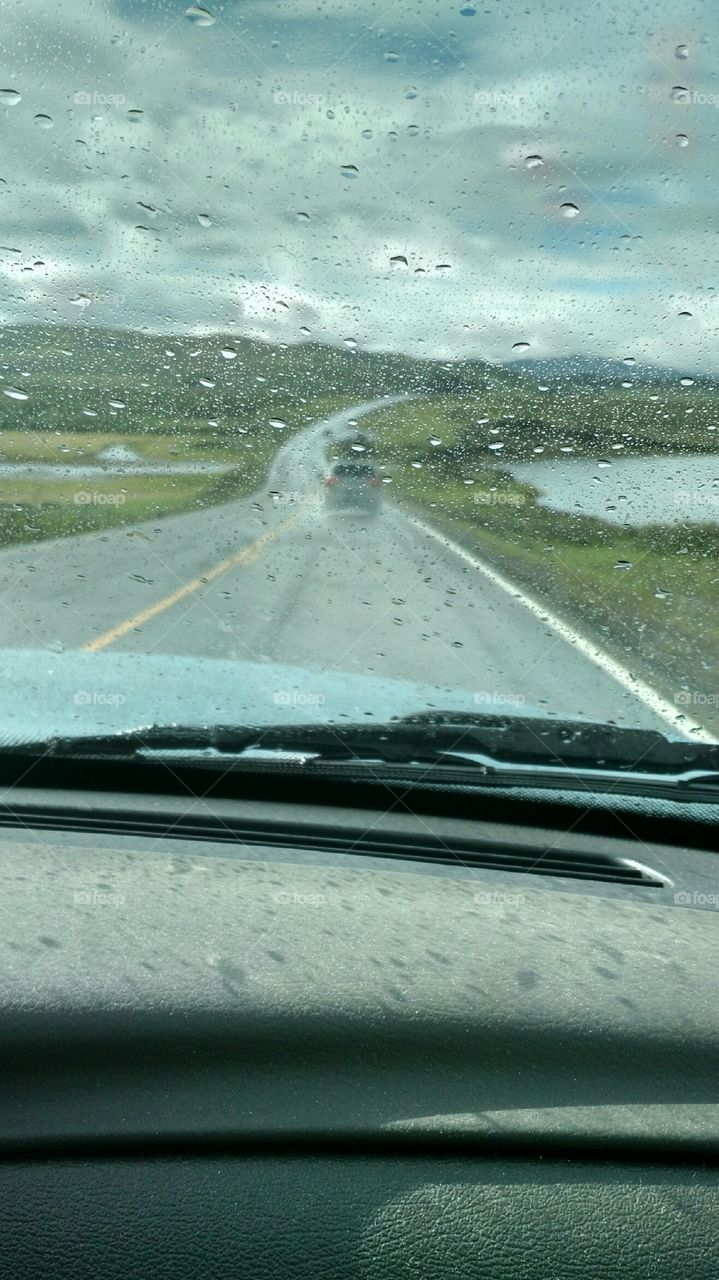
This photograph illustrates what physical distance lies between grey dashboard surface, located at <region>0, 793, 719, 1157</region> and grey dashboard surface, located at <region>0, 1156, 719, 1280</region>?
2.6 inches

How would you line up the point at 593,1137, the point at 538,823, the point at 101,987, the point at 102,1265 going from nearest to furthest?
the point at 102,1265, the point at 593,1137, the point at 101,987, the point at 538,823

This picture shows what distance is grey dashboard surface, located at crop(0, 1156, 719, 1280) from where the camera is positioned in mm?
2088

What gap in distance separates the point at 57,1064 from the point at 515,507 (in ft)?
16.1

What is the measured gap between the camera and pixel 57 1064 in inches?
93.5

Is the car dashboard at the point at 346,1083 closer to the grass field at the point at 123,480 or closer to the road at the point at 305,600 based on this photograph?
the road at the point at 305,600

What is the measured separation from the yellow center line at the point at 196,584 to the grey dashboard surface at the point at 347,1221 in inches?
123

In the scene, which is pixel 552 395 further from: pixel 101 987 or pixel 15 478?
pixel 101 987

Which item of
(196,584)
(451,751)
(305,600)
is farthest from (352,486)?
(451,751)

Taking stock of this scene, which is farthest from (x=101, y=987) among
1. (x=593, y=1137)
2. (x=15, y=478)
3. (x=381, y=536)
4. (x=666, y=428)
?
(x=15, y=478)

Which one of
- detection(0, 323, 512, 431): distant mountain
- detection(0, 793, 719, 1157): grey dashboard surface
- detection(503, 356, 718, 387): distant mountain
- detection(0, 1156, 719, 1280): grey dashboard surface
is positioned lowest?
detection(0, 1156, 719, 1280): grey dashboard surface

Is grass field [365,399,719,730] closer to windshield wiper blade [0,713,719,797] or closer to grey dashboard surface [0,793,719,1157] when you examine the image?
windshield wiper blade [0,713,719,797]

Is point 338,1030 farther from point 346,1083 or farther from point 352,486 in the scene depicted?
point 352,486

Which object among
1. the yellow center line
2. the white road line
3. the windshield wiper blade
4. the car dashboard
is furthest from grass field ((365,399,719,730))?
the car dashboard

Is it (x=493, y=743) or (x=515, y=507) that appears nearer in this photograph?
(x=493, y=743)
